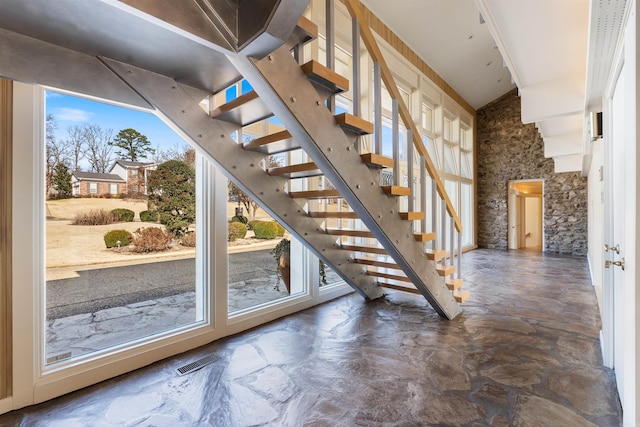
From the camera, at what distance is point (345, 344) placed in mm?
2768

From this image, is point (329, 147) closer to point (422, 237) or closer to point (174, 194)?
point (422, 237)

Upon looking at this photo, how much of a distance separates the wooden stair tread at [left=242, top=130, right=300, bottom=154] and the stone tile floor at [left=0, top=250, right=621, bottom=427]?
165 centimetres

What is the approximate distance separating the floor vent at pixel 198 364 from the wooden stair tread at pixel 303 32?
7.60ft

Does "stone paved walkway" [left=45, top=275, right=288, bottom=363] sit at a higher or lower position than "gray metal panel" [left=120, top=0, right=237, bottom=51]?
lower

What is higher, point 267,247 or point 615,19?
point 615,19

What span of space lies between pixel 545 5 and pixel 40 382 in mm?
4274

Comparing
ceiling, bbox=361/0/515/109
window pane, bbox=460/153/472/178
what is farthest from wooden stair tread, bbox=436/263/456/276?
window pane, bbox=460/153/472/178

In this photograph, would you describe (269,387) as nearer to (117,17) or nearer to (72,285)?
(72,285)

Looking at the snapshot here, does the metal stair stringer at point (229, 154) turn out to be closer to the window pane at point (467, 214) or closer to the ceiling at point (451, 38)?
the ceiling at point (451, 38)

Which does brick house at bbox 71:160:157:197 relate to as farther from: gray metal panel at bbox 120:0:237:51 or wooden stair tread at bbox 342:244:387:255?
wooden stair tread at bbox 342:244:387:255

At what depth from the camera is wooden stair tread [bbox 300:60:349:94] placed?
166cm

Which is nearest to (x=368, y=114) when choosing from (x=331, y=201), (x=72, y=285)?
(x=331, y=201)

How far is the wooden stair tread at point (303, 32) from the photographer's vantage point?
62.0 inches

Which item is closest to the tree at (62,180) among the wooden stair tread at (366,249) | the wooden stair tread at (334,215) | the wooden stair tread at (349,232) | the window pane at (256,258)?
the window pane at (256,258)
